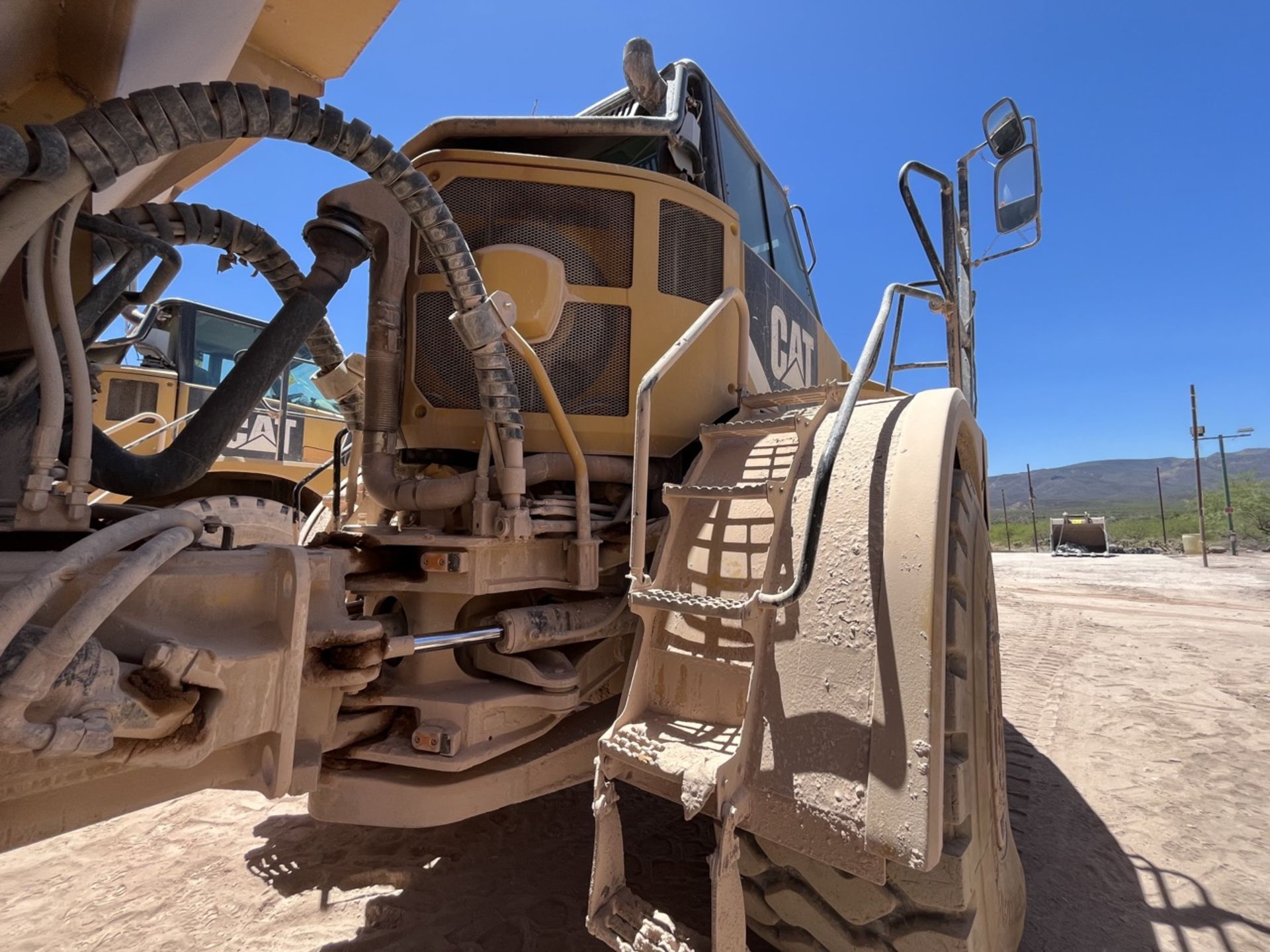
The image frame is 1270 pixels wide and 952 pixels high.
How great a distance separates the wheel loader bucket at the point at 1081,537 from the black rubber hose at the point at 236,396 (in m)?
22.6

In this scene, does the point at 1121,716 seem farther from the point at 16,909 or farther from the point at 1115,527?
the point at 1115,527

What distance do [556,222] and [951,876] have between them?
2.32 metres

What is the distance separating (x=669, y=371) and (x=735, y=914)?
1.76 m

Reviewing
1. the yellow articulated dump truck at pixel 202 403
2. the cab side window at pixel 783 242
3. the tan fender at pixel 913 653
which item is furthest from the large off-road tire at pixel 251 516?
the tan fender at pixel 913 653

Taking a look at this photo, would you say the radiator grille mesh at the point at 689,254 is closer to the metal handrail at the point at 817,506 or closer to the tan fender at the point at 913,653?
the metal handrail at the point at 817,506

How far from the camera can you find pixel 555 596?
2.51 meters

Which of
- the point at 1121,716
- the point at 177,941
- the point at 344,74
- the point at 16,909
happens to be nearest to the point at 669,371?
the point at 344,74

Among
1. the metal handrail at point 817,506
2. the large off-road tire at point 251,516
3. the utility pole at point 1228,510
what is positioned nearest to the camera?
the metal handrail at point 817,506

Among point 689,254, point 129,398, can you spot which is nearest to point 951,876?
point 689,254

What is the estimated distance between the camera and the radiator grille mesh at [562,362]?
2.51 metres

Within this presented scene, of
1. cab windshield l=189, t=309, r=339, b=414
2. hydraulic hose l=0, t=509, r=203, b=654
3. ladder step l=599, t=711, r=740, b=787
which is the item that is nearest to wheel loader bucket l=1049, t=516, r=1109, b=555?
cab windshield l=189, t=309, r=339, b=414

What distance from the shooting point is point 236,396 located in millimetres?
2268

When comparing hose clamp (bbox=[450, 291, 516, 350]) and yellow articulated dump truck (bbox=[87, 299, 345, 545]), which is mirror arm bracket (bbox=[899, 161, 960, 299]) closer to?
hose clamp (bbox=[450, 291, 516, 350])

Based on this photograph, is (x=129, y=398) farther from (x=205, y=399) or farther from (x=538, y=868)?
(x=538, y=868)
